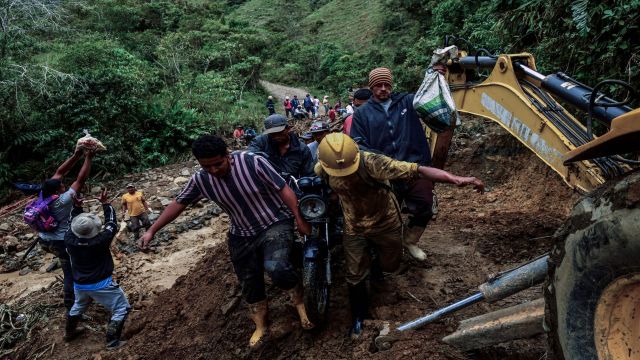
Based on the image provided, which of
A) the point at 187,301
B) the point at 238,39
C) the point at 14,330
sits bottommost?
the point at 238,39

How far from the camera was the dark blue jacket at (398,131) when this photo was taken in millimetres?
3877

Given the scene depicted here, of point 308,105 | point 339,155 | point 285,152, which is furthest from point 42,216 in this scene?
point 308,105

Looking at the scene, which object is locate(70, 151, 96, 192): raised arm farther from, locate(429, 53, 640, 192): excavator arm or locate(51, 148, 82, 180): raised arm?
locate(429, 53, 640, 192): excavator arm

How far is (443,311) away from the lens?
2.82 metres

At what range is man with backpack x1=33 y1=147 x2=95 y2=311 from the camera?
4848 millimetres

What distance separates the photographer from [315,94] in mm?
27891

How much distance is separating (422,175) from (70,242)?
3.44 m

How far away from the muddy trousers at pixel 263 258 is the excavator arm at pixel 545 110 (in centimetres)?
175

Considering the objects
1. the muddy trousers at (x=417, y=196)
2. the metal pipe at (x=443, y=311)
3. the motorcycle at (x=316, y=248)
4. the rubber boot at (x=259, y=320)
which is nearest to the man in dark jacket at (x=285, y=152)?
the motorcycle at (x=316, y=248)

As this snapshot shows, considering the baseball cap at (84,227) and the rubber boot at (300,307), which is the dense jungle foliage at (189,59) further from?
the baseball cap at (84,227)

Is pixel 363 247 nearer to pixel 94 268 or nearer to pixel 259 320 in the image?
pixel 259 320

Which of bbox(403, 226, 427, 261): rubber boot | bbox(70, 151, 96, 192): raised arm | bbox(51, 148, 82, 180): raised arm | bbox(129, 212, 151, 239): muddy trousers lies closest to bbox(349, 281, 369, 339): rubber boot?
bbox(403, 226, 427, 261): rubber boot

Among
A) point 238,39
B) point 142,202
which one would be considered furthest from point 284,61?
point 142,202

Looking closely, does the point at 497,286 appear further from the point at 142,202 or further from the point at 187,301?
the point at 142,202
